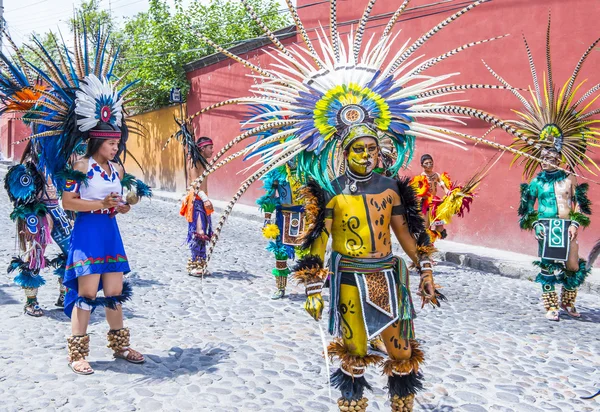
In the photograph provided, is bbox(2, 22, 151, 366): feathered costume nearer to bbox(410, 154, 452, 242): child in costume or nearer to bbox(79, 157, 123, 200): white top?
bbox(79, 157, 123, 200): white top

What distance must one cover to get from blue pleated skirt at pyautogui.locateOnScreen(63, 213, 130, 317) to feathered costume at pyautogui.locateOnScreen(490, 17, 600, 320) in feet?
13.7

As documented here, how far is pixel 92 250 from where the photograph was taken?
4523 millimetres

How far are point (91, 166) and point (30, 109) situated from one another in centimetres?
91

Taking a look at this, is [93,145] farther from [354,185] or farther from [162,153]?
[162,153]

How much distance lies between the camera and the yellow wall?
68.8ft

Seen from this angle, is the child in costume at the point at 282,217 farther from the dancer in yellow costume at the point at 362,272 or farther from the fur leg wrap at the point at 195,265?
the dancer in yellow costume at the point at 362,272

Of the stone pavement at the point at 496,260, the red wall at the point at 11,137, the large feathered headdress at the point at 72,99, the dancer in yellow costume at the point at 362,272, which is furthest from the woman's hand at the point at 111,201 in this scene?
the red wall at the point at 11,137

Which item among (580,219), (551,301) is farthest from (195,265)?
(580,219)

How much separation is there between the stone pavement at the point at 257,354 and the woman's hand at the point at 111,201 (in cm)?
126

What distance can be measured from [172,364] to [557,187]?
14.7 feet

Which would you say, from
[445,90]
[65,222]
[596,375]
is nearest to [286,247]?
[65,222]

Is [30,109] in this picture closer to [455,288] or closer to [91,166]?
[91,166]

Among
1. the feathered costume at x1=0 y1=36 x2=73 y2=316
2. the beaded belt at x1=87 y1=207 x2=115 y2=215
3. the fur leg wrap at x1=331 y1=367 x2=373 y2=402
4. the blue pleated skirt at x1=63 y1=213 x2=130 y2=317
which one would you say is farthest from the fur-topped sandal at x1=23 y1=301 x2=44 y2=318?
the fur leg wrap at x1=331 y1=367 x2=373 y2=402

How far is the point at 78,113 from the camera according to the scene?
4535mm
